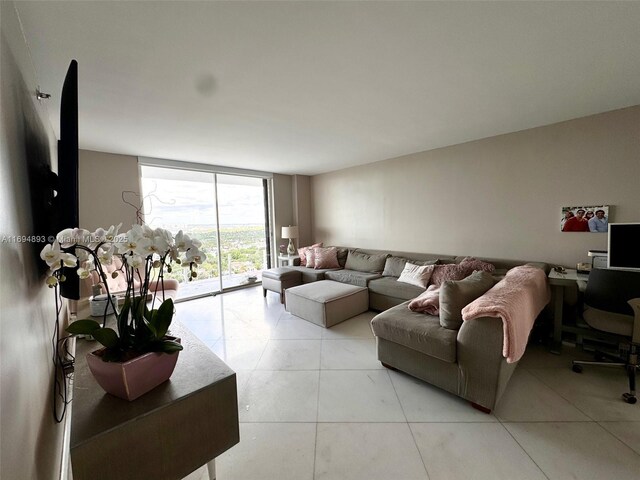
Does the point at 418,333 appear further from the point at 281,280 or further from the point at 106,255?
the point at 281,280

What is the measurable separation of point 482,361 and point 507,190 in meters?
2.34

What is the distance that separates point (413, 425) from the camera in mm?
1629

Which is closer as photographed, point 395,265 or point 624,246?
point 624,246

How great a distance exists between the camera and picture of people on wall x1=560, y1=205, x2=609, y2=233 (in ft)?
8.25

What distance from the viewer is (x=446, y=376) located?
1.86 m

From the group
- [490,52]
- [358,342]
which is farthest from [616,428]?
[490,52]

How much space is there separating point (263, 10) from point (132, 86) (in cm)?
125

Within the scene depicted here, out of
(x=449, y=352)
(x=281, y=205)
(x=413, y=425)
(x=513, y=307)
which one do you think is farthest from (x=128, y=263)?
(x=281, y=205)

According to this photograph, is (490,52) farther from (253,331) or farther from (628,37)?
(253,331)

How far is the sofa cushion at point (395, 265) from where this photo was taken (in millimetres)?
3807

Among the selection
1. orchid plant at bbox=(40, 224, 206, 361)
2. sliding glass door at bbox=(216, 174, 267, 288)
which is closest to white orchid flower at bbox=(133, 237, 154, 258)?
orchid plant at bbox=(40, 224, 206, 361)

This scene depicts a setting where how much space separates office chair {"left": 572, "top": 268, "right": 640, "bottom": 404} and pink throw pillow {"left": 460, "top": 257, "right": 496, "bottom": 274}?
3.39 ft

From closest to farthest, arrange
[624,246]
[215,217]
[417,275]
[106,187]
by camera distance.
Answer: [624,246]
[417,275]
[106,187]
[215,217]

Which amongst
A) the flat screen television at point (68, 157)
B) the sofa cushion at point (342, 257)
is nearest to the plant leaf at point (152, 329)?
the flat screen television at point (68, 157)
